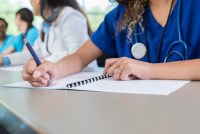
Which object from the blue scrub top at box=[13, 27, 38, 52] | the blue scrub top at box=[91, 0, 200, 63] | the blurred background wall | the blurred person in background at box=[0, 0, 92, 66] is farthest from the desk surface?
the blurred background wall

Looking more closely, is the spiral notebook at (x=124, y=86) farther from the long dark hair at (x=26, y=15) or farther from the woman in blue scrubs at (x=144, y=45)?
the long dark hair at (x=26, y=15)

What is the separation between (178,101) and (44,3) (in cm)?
133

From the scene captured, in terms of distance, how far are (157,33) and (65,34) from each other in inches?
27.3

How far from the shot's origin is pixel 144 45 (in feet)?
3.16

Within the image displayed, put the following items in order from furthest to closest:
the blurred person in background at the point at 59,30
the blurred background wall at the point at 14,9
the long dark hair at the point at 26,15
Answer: the long dark hair at the point at 26,15 < the blurred background wall at the point at 14,9 < the blurred person in background at the point at 59,30

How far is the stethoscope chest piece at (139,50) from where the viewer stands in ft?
3.14

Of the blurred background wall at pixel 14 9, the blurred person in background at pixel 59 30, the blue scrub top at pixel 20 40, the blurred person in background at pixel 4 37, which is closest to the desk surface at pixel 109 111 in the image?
the blurred person in background at pixel 59 30

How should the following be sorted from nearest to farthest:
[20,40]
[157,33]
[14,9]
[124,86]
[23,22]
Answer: [124,86]
[157,33]
[20,40]
[23,22]
[14,9]

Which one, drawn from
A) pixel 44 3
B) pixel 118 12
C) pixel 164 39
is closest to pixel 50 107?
pixel 164 39

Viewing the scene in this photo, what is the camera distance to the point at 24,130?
0.44 meters

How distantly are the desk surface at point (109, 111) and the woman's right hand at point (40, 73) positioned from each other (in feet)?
0.27

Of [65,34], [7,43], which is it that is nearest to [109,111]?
[65,34]

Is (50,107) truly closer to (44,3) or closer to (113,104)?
(113,104)

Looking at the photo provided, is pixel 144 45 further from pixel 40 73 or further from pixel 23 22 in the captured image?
pixel 23 22
